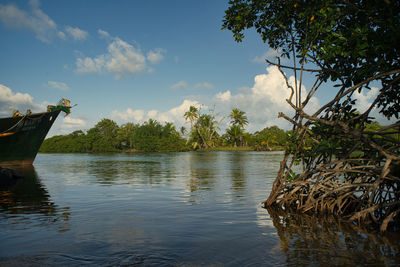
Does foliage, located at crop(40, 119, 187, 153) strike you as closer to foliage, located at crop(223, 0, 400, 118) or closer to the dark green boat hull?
the dark green boat hull

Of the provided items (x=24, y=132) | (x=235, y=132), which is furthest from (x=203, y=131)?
(x=24, y=132)

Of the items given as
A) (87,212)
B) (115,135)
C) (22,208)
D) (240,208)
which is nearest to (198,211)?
(240,208)

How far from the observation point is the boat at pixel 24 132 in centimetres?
2583

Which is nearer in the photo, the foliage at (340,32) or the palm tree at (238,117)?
the foliage at (340,32)

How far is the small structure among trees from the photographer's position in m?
5.95

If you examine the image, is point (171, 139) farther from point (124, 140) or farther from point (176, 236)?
point (176, 236)

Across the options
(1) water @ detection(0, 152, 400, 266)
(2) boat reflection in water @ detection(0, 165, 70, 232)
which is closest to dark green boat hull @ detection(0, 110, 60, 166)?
(2) boat reflection in water @ detection(0, 165, 70, 232)

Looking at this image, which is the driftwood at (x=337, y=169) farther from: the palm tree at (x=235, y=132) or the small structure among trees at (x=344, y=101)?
the palm tree at (x=235, y=132)

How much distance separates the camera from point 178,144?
324 ft

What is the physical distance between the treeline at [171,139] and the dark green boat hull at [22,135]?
65.4 m

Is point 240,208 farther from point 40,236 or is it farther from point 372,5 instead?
point 372,5

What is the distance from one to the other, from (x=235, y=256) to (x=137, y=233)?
8.62 feet

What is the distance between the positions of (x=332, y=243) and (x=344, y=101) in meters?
3.61

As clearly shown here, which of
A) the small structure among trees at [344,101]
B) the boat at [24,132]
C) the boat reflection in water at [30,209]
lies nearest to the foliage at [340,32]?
the small structure among trees at [344,101]
